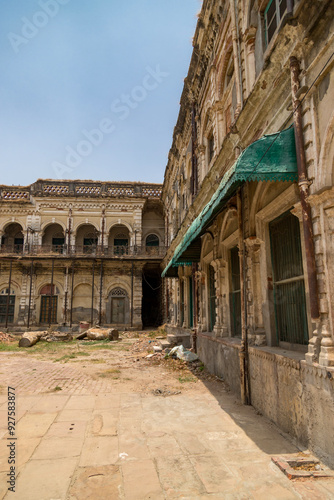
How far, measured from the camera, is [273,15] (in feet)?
20.4

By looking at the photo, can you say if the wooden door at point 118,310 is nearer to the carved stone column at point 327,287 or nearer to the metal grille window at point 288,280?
the metal grille window at point 288,280

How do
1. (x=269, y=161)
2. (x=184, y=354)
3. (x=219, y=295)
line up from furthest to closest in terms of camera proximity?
(x=184, y=354) < (x=219, y=295) < (x=269, y=161)

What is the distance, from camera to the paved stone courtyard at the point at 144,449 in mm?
2996

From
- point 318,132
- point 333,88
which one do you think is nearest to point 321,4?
point 333,88

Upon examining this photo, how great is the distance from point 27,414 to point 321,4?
6.62 meters

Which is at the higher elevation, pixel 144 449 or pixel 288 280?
pixel 288 280

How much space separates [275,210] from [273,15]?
367 cm

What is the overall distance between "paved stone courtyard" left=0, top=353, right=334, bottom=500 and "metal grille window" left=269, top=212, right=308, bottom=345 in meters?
1.37

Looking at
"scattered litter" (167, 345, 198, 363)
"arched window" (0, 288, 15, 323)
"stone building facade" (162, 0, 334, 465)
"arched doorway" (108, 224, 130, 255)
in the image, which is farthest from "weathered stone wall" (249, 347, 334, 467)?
"arched window" (0, 288, 15, 323)

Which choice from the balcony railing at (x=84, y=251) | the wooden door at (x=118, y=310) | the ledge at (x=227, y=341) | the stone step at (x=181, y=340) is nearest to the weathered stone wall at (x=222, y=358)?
the ledge at (x=227, y=341)

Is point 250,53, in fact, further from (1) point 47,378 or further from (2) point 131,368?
(1) point 47,378

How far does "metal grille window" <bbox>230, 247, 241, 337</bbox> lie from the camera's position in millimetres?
7745

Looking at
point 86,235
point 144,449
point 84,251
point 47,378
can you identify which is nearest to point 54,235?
point 86,235

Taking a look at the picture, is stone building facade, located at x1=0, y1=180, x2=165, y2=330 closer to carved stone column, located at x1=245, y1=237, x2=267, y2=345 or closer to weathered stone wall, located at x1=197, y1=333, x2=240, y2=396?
weathered stone wall, located at x1=197, y1=333, x2=240, y2=396
